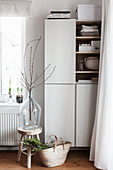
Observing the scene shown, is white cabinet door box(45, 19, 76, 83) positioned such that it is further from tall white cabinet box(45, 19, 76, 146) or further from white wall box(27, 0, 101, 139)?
white wall box(27, 0, 101, 139)

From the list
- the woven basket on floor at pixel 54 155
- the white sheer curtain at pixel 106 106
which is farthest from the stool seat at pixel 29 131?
the white sheer curtain at pixel 106 106

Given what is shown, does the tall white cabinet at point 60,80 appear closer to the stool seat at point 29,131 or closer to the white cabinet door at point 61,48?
the white cabinet door at point 61,48

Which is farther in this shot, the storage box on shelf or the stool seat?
the storage box on shelf

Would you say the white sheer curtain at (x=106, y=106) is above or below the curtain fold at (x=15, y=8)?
below

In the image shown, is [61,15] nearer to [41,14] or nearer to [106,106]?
[41,14]

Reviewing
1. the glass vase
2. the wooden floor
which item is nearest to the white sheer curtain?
the wooden floor

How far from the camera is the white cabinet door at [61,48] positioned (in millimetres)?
3121

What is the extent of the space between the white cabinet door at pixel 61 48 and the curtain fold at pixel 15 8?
1.59 ft

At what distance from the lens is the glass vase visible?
3.11 meters

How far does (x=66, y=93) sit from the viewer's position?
316 centimetres

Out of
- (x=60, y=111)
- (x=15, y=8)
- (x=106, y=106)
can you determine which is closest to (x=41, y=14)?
(x=15, y=8)

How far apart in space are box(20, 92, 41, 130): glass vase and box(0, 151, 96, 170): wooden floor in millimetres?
480

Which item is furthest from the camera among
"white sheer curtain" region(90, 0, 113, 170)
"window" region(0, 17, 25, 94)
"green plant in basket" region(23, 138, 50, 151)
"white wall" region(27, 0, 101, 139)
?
"window" region(0, 17, 25, 94)

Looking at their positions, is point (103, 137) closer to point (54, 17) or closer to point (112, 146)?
point (112, 146)
